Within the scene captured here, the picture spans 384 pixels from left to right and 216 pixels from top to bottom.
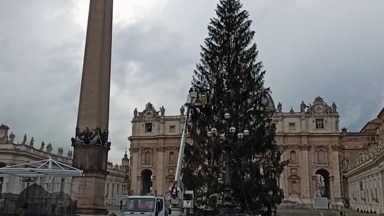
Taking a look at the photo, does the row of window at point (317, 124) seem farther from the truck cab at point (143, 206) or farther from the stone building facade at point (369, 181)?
the truck cab at point (143, 206)

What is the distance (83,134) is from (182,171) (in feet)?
34.7

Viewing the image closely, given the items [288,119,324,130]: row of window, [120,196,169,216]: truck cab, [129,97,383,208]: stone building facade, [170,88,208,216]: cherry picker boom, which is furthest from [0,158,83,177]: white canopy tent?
[288,119,324,130]: row of window

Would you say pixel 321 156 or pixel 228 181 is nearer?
pixel 228 181

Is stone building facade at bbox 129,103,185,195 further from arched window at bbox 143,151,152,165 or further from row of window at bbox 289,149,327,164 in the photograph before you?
row of window at bbox 289,149,327,164

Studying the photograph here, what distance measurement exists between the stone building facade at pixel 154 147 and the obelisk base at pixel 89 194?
71.7m

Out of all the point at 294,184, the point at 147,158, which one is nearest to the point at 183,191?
the point at 294,184

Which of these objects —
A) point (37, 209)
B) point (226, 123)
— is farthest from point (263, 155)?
point (37, 209)

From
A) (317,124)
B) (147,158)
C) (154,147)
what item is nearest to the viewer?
(317,124)

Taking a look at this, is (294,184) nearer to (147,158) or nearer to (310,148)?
(310,148)

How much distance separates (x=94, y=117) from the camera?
20953 mm

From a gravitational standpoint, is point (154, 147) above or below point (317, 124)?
below

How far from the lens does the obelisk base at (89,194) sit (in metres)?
20.0

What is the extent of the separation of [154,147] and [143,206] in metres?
73.6

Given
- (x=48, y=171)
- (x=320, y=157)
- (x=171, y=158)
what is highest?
(x=320, y=157)
